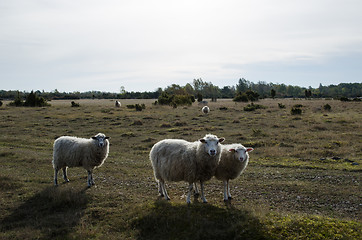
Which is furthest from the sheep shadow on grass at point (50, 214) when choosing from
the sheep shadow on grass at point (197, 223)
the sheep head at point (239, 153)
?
the sheep head at point (239, 153)

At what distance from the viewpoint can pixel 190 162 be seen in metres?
9.38

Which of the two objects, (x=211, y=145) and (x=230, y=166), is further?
(x=230, y=166)

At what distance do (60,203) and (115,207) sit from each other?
2.04 meters

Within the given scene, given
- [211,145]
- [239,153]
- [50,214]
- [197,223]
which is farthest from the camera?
[239,153]

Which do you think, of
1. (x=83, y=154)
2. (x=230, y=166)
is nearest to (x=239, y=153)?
(x=230, y=166)

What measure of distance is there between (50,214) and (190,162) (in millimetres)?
4949

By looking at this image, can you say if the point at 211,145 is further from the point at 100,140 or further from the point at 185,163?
the point at 100,140

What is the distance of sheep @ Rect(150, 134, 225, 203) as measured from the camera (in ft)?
30.5

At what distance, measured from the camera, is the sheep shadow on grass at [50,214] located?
8180mm

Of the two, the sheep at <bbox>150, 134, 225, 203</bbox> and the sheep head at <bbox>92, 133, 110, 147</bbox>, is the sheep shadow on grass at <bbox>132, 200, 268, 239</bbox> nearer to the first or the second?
the sheep at <bbox>150, 134, 225, 203</bbox>

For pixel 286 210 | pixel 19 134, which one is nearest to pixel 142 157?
pixel 286 210

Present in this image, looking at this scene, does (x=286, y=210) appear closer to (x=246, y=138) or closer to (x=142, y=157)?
(x=142, y=157)

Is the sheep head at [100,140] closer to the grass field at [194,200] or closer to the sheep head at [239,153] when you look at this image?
the grass field at [194,200]

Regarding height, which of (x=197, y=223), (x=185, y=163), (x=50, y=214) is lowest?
(x=50, y=214)
